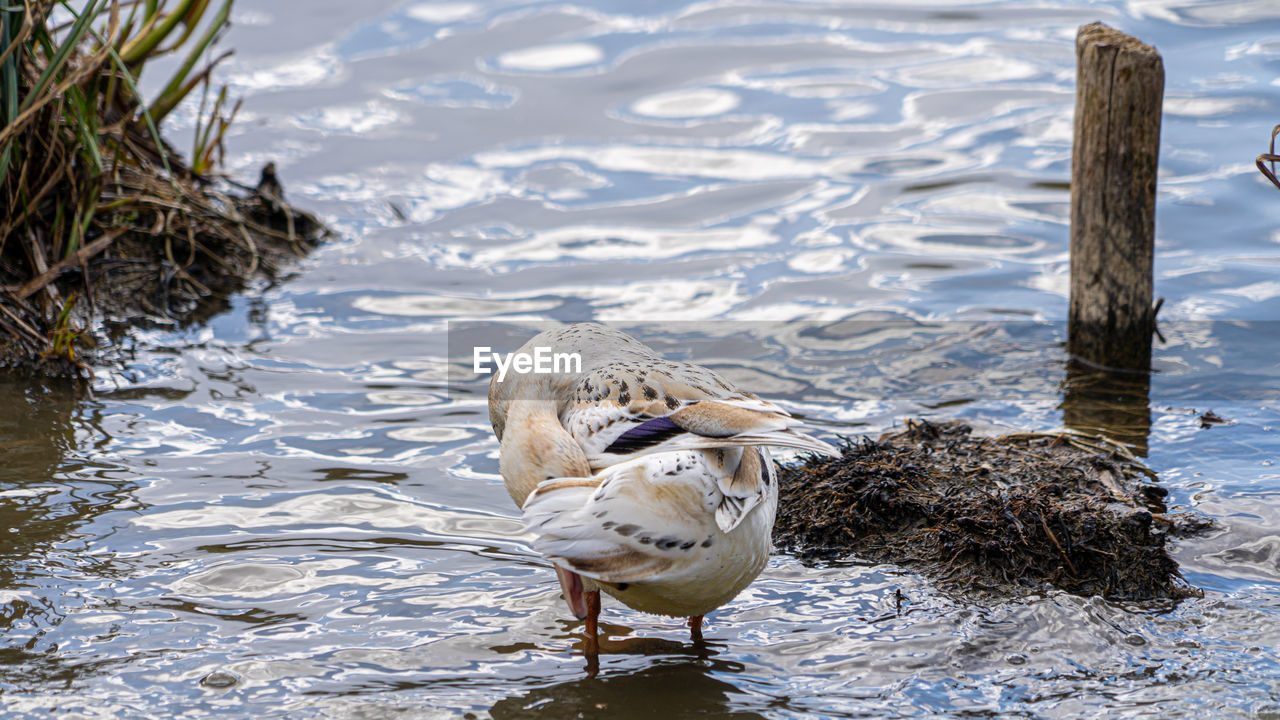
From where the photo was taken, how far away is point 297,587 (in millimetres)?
5586

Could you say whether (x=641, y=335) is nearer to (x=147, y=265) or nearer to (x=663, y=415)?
(x=147, y=265)

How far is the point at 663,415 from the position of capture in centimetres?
434

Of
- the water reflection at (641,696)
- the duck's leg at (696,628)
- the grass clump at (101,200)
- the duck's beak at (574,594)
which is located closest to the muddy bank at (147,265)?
the grass clump at (101,200)

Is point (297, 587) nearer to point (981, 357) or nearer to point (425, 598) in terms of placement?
point (425, 598)

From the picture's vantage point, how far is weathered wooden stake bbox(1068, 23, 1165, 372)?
25.7 ft

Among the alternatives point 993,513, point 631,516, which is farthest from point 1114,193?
point 631,516

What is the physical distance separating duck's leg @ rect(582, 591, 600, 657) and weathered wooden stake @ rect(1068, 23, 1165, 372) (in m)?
5.01

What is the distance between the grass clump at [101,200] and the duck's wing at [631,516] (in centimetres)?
423

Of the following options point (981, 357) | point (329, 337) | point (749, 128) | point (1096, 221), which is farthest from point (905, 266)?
point (329, 337)

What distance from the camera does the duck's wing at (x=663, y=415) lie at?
13.4 feet

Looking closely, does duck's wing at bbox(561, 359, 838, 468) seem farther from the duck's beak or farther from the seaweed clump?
the seaweed clump

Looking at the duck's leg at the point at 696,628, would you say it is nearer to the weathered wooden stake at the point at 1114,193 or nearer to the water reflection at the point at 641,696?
the water reflection at the point at 641,696

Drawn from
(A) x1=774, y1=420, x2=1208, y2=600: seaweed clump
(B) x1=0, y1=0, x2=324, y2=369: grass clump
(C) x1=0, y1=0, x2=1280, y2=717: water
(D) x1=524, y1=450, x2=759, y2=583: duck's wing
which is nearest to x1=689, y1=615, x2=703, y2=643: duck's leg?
(C) x1=0, y1=0, x2=1280, y2=717: water

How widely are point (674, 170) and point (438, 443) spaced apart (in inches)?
256
